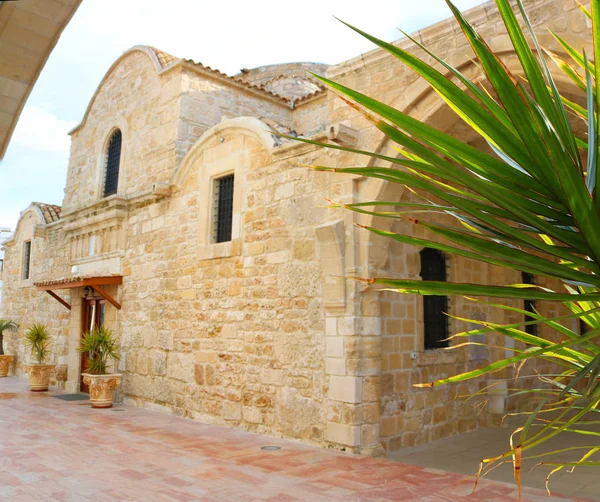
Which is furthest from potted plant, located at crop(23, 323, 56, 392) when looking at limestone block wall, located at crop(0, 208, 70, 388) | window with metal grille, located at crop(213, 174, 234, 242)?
window with metal grille, located at crop(213, 174, 234, 242)

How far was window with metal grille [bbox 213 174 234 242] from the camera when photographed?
24.3 feet

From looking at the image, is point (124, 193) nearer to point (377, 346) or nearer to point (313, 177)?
point (313, 177)

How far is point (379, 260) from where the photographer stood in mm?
5559

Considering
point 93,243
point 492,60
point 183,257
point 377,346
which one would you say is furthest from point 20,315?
point 492,60

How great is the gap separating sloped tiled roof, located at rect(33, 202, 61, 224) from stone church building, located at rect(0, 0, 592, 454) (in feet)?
8.24

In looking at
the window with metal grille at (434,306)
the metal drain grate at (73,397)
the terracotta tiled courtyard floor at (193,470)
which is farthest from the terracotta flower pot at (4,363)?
the window with metal grille at (434,306)

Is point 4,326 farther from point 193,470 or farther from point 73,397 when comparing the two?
point 193,470

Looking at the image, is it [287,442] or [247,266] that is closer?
[287,442]

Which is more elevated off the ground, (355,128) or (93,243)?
(355,128)

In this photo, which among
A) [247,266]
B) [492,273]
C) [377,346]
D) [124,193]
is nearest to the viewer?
[377,346]

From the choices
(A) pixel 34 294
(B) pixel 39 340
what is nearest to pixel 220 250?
(B) pixel 39 340

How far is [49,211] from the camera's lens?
521 inches

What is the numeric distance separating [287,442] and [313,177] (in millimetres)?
3091

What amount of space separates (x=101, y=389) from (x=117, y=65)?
271 inches
